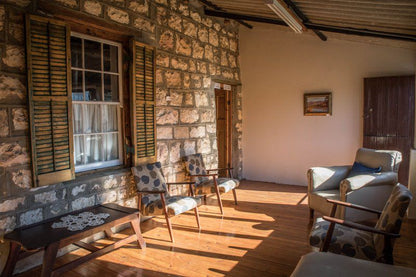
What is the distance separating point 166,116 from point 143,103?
57 centimetres

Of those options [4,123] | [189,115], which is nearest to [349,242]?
[4,123]

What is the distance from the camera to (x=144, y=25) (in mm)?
4176

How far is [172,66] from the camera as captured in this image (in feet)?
15.5

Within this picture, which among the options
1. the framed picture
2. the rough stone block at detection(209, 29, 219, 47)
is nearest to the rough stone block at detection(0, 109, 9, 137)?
the rough stone block at detection(209, 29, 219, 47)

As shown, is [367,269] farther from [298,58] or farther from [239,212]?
[298,58]

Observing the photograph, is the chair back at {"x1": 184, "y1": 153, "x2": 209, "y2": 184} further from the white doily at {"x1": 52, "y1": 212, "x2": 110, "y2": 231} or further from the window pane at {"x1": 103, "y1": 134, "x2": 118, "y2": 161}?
the white doily at {"x1": 52, "y1": 212, "x2": 110, "y2": 231}

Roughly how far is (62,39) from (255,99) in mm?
4348

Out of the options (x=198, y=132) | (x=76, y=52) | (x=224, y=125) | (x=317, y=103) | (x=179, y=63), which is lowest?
(x=198, y=132)

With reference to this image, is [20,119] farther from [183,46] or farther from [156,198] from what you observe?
[183,46]

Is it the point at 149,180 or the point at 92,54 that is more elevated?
the point at 92,54

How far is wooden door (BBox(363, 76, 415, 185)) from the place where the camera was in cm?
513

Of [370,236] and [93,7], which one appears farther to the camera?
[93,7]

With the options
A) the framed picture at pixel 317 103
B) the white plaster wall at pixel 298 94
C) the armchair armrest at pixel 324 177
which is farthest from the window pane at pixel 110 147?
the framed picture at pixel 317 103

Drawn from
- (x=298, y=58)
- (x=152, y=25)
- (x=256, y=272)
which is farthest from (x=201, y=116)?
(x=256, y=272)
